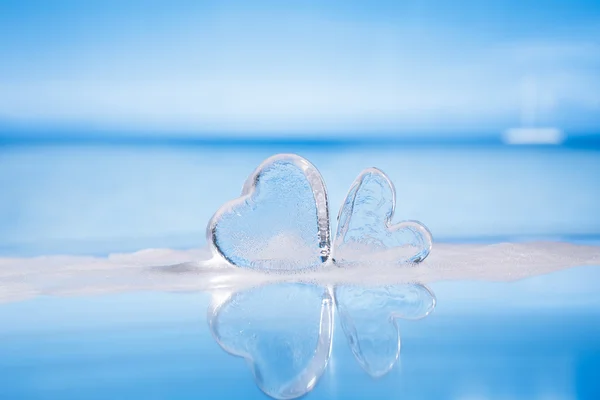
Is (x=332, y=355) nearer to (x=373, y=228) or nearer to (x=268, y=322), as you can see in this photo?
(x=268, y=322)

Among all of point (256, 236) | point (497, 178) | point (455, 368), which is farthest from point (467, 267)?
point (497, 178)


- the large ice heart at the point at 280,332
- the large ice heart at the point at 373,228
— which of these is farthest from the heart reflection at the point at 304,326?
the large ice heart at the point at 373,228

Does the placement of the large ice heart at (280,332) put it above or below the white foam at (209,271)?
below

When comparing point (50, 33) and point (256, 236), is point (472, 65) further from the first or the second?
point (256, 236)

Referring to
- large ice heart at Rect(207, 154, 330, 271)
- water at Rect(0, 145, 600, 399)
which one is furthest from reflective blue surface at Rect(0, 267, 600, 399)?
large ice heart at Rect(207, 154, 330, 271)

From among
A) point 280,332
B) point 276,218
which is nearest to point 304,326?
point 280,332

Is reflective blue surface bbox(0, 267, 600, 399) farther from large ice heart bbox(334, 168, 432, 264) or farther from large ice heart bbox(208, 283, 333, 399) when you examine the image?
large ice heart bbox(334, 168, 432, 264)

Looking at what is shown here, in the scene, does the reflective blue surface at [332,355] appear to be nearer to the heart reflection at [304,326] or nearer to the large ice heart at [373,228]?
the heart reflection at [304,326]
